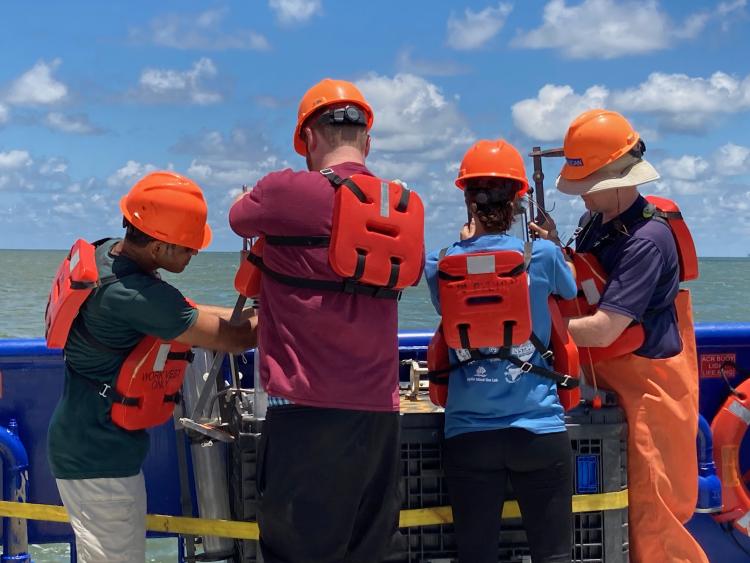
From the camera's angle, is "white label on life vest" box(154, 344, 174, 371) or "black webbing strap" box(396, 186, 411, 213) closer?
"black webbing strap" box(396, 186, 411, 213)

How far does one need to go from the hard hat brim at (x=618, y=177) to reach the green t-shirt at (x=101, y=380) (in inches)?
57.9

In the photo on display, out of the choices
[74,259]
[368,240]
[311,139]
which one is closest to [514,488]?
[368,240]

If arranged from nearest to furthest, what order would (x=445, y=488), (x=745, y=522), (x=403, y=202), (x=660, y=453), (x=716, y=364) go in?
(x=403, y=202) → (x=445, y=488) → (x=660, y=453) → (x=745, y=522) → (x=716, y=364)

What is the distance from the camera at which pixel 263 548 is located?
2797mm

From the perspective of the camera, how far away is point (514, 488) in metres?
2.94

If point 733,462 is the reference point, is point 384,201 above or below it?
above

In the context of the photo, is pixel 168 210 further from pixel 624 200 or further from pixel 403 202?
pixel 624 200

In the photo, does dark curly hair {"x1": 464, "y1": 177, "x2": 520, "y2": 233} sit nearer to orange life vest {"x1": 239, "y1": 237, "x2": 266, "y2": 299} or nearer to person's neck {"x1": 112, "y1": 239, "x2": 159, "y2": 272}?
orange life vest {"x1": 239, "y1": 237, "x2": 266, "y2": 299}

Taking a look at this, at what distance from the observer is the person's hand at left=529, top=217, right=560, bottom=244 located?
331 centimetres

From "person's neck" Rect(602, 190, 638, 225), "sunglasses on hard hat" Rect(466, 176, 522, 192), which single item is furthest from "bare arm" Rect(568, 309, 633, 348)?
"sunglasses on hard hat" Rect(466, 176, 522, 192)

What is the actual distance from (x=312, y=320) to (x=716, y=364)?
2.40 metres

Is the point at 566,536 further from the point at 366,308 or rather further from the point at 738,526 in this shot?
the point at 738,526

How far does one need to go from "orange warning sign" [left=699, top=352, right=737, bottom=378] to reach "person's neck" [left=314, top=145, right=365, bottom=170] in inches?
88.4

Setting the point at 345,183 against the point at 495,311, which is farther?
the point at 495,311
